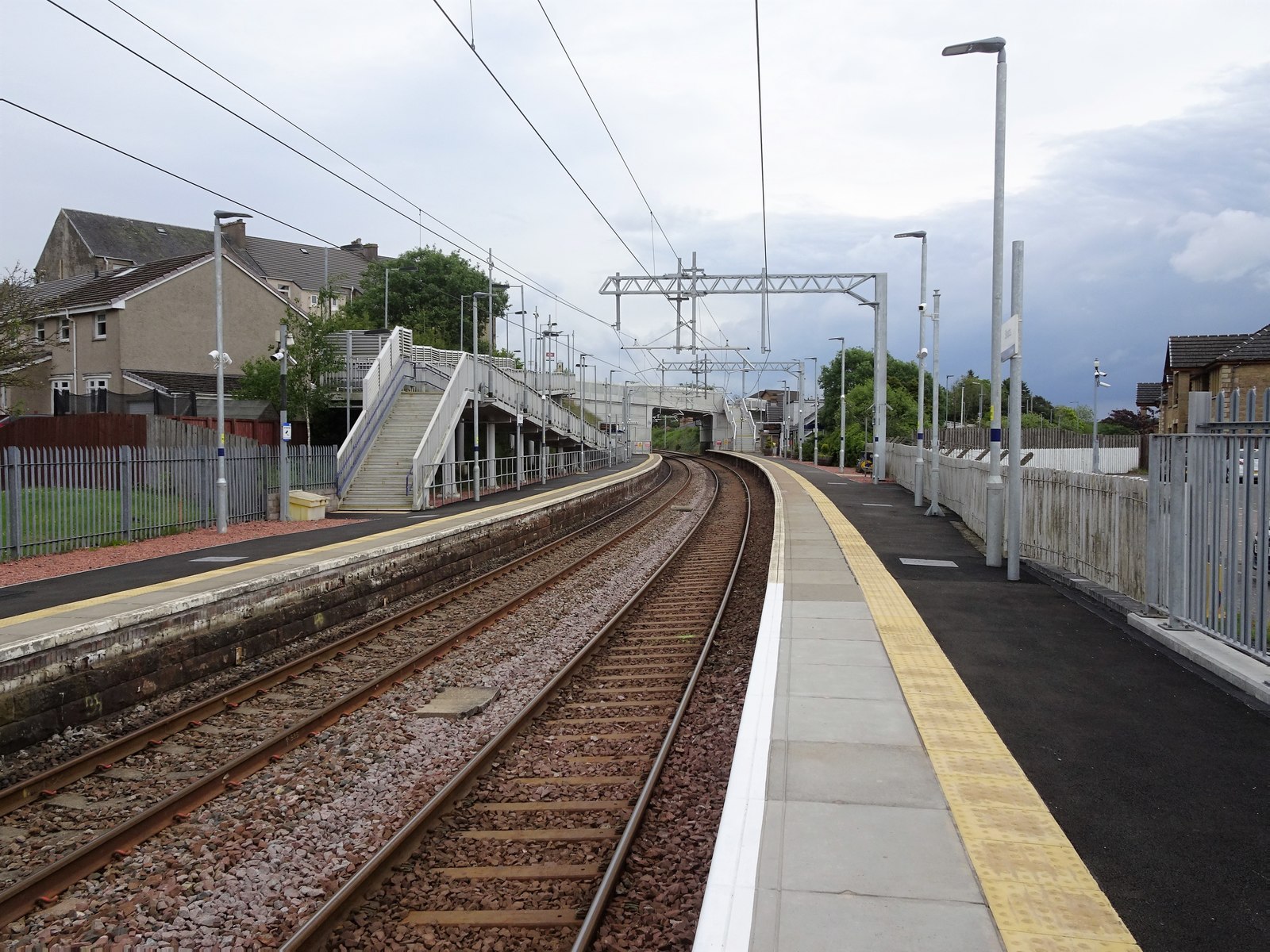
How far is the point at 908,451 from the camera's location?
108 ft

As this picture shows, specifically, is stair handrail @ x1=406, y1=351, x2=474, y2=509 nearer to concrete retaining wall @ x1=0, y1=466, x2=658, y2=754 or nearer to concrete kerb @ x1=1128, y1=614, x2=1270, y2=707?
concrete retaining wall @ x1=0, y1=466, x2=658, y2=754

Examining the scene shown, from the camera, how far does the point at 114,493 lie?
17.5 metres

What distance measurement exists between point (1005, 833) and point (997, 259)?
10.8 m

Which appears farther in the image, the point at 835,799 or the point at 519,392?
the point at 519,392

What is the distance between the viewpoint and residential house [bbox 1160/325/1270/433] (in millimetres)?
37438

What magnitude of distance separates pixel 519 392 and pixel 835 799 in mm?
32301

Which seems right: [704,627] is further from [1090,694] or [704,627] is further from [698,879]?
[698,879]

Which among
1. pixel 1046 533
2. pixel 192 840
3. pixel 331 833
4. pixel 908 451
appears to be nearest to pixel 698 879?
pixel 331 833

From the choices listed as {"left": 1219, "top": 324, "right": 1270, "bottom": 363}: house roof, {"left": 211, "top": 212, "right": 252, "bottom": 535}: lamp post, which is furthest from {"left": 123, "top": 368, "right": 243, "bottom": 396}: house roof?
{"left": 1219, "top": 324, "right": 1270, "bottom": 363}: house roof

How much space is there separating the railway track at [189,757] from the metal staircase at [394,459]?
1332 cm

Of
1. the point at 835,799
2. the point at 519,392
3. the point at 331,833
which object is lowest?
the point at 331,833

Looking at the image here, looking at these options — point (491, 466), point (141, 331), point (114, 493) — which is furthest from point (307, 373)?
point (114, 493)

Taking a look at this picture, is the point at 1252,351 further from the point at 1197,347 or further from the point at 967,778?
the point at 967,778

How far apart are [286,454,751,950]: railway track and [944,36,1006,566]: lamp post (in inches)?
258
